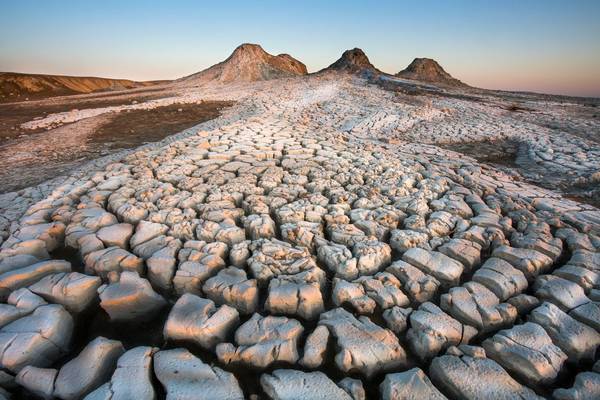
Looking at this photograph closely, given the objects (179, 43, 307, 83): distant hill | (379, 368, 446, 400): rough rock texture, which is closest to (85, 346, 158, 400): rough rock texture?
(379, 368, 446, 400): rough rock texture

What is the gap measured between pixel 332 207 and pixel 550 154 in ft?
13.2

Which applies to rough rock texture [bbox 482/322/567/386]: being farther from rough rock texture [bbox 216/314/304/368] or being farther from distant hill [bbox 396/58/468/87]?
distant hill [bbox 396/58/468/87]

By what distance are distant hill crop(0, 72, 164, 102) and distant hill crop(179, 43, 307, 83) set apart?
548 cm

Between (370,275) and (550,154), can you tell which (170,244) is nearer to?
(370,275)

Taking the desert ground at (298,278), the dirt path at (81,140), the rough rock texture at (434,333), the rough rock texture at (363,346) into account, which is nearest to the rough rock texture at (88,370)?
the desert ground at (298,278)

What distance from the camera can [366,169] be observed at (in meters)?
3.47

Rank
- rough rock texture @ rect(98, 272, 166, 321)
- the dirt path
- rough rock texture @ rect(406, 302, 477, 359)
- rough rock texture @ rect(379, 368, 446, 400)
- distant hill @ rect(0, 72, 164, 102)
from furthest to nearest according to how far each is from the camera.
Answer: distant hill @ rect(0, 72, 164, 102), the dirt path, rough rock texture @ rect(98, 272, 166, 321), rough rock texture @ rect(406, 302, 477, 359), rough rock texture @ rect(379, 368, 446, 400)

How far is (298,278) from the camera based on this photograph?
193 cm

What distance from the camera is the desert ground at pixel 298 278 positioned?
4.81 feet

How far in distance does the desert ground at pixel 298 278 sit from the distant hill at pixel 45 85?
21639mm

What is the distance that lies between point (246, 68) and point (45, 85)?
19.8 m

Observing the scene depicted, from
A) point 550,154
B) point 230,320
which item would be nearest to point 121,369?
point 230,320

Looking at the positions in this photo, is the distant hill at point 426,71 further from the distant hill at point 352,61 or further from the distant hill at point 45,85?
the distant hill at point 45,85

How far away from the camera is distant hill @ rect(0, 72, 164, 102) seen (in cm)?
2269
